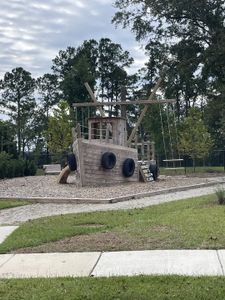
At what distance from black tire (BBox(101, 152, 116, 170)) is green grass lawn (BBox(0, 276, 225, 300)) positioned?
15.7 metres

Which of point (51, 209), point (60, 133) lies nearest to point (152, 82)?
point (60, 133)

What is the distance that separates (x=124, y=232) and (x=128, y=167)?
1441 centimetres

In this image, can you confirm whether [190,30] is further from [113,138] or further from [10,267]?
[10,267]

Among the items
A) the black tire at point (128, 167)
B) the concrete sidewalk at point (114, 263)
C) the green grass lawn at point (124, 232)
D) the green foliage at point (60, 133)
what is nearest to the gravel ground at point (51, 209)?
the green grass lawn at point (124, 232)

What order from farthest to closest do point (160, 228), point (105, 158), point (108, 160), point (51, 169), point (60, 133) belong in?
point (60, 133) → point (51, 169) → point (108, 160) → point (105, 158) → point (160, 228)

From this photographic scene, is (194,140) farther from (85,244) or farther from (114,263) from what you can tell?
(114,263)

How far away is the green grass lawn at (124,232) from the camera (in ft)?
26.5

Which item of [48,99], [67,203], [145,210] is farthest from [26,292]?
[48,99]

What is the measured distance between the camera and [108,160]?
21.8m

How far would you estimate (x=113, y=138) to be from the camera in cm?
2484

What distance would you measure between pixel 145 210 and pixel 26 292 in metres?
7.02

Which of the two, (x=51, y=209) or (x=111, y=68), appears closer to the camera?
(x=51, y=209)

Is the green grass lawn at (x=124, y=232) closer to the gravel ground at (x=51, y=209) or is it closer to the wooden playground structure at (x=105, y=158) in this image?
the gravel ground at (x=51, y=209)

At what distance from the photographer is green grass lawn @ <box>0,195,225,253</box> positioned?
8062 millimetres
